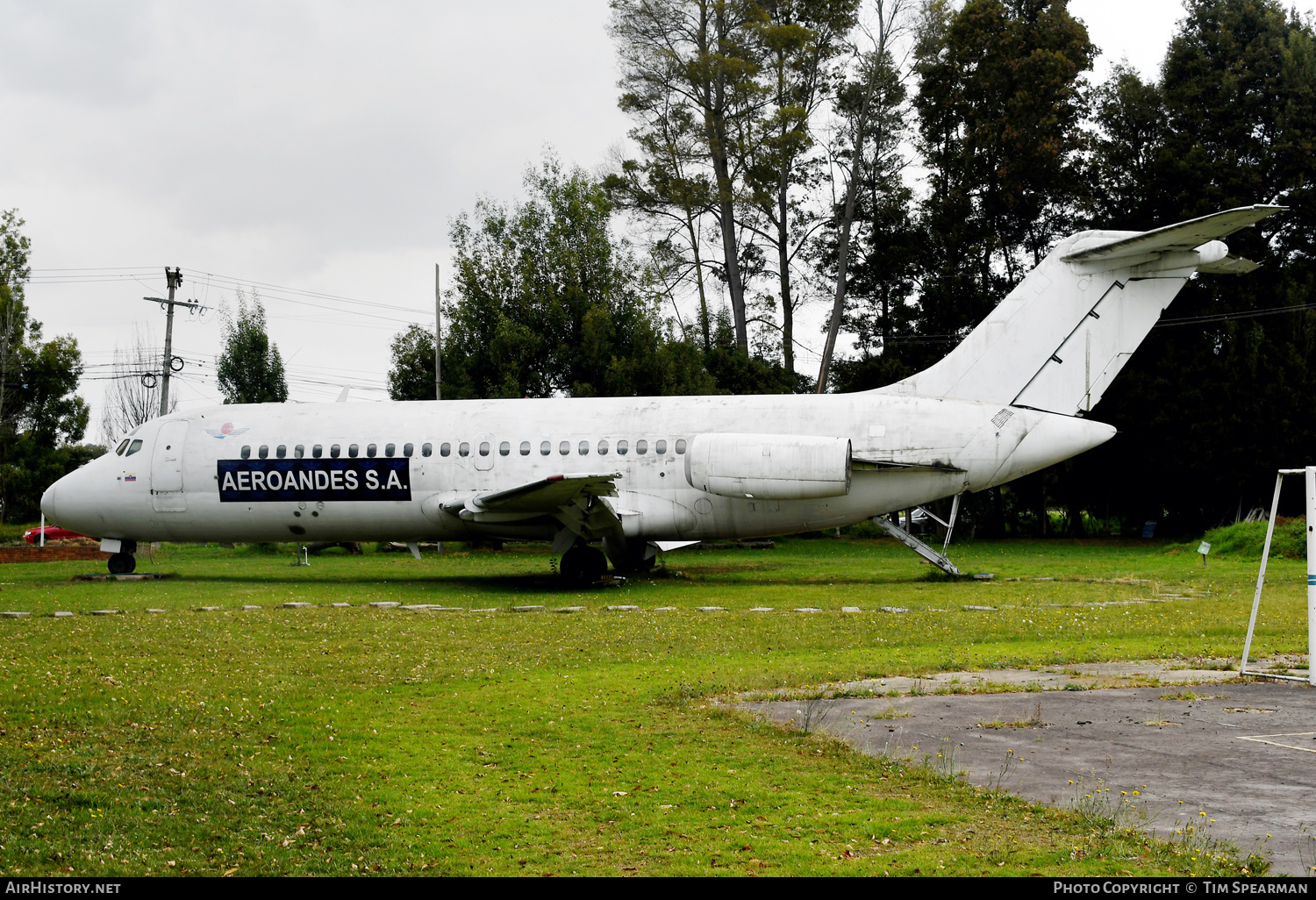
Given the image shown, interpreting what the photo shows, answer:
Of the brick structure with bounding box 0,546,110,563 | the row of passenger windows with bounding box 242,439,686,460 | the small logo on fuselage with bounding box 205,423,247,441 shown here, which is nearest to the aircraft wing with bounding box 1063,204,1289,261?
the row of passenger windows with bounding box 242,439,686,460

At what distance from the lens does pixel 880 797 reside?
6.31 m

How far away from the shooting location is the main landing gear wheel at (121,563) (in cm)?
2438

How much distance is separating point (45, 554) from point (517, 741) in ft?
100

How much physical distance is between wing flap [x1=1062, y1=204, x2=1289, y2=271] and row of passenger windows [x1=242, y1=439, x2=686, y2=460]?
Answer: 8755mm

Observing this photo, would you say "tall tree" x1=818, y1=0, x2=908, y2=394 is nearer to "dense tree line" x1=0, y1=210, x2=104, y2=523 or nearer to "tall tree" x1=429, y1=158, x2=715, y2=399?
"tall tree" x1=429, y1=158, x2=715, y2=399

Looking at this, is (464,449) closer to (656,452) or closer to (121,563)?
(656,452)

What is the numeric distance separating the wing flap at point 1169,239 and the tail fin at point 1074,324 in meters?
0.04

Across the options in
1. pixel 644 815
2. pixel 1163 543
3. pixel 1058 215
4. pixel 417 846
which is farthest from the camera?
pixel 1058 215

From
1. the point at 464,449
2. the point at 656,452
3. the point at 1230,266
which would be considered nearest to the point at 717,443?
the point at 656,452

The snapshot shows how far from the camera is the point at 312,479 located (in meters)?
23.0

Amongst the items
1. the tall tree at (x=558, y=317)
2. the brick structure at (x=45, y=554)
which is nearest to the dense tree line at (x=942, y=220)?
the tall tree at (x=558, y=317)

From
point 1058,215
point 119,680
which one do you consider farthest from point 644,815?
point 1058,215

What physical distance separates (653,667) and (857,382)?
108ft

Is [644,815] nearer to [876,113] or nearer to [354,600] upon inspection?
[354,600]
